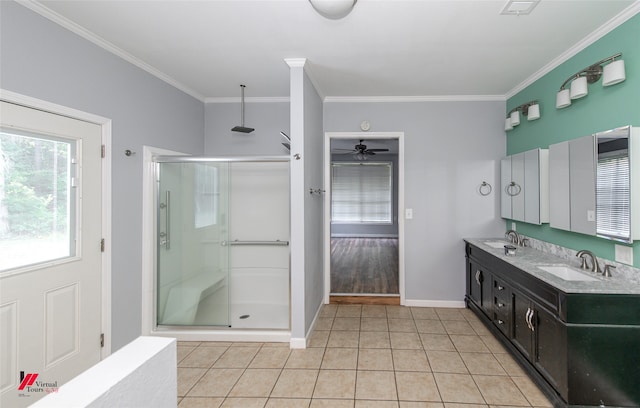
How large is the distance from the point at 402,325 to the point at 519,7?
9.42 ft

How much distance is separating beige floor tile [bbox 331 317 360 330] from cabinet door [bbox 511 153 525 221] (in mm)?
2015

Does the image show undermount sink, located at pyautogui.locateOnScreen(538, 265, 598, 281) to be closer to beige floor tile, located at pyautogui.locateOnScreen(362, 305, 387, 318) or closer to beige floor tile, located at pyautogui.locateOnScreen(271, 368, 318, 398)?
beige floor tile, located at pyautogui.locateOnScreen(362, 305, 387, 318)

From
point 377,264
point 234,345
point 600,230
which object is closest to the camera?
point 600,230

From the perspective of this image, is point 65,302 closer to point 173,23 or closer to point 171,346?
point 171,346

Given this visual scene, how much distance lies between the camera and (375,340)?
9.56 feet

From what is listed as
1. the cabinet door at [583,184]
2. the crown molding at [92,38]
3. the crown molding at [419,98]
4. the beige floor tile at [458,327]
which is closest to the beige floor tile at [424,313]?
the beige floor tile at [458,327]

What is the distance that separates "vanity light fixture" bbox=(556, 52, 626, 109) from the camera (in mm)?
1995

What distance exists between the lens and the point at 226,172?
10.1 feet

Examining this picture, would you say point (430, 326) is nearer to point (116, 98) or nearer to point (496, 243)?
point (496, 243)

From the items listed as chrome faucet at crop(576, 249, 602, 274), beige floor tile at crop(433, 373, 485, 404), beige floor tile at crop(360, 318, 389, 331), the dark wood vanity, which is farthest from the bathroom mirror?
beige floor tile at crop(360, 318, 389, 331)

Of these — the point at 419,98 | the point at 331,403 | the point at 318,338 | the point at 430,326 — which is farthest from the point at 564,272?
the point at 419,98

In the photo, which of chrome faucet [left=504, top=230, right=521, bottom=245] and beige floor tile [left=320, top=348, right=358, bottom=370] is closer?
beige floor tile [left=320, top=348, right=358, bottom=370]

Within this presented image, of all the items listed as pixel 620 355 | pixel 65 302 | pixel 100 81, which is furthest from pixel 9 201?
pixel 620 355

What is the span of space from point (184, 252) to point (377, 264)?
3.80m
